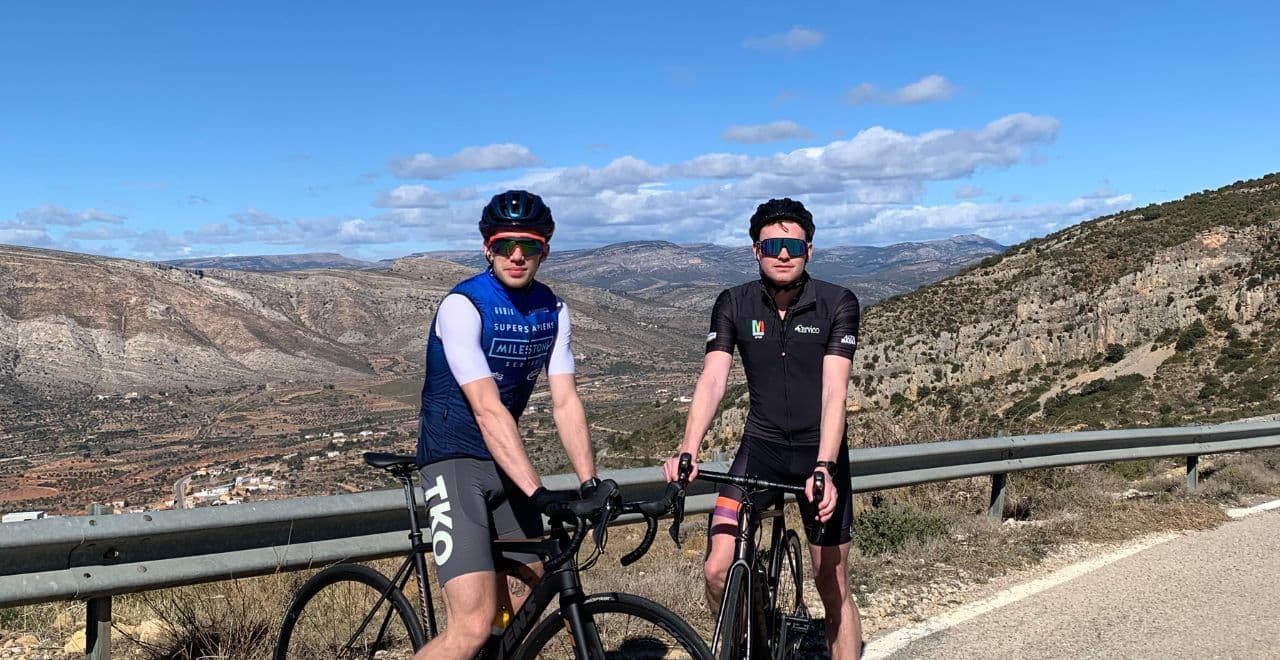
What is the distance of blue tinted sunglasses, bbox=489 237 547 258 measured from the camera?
11.4ft

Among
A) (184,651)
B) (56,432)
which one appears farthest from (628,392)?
(184,651)

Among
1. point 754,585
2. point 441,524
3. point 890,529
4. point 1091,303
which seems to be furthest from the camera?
point 1091,303

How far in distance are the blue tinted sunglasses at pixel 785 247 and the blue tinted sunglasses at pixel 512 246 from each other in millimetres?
1036

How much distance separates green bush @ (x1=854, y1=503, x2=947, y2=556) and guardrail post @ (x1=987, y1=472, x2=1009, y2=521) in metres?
0.94

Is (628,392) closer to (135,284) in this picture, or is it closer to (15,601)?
(135,284)

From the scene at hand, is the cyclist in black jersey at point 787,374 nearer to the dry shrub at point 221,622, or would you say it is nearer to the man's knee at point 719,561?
the man's knee at point 719,561

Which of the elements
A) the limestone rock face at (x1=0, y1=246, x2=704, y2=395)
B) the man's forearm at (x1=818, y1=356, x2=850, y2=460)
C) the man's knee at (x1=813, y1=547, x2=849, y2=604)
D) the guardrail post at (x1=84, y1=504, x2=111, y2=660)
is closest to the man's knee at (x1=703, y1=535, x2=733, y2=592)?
the man's knee at (x1=813, y1=547, x2=849, y2=604)

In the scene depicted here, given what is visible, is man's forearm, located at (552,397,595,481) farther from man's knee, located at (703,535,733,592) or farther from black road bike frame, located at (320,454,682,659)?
man's knee, located at (703,535,733,592)

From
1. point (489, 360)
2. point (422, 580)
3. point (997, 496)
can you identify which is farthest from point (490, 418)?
point (997, 496)

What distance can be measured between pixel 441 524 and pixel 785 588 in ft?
5.96

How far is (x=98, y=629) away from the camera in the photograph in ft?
13.4

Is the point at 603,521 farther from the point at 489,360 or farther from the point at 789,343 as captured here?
the point at 789,343

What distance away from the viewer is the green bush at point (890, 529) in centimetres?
742

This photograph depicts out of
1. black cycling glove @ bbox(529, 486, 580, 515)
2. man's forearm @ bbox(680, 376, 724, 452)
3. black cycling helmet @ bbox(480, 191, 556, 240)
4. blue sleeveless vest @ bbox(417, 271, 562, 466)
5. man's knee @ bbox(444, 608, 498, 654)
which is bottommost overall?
man's knee @ bbox(444, 608, 498, 654)
